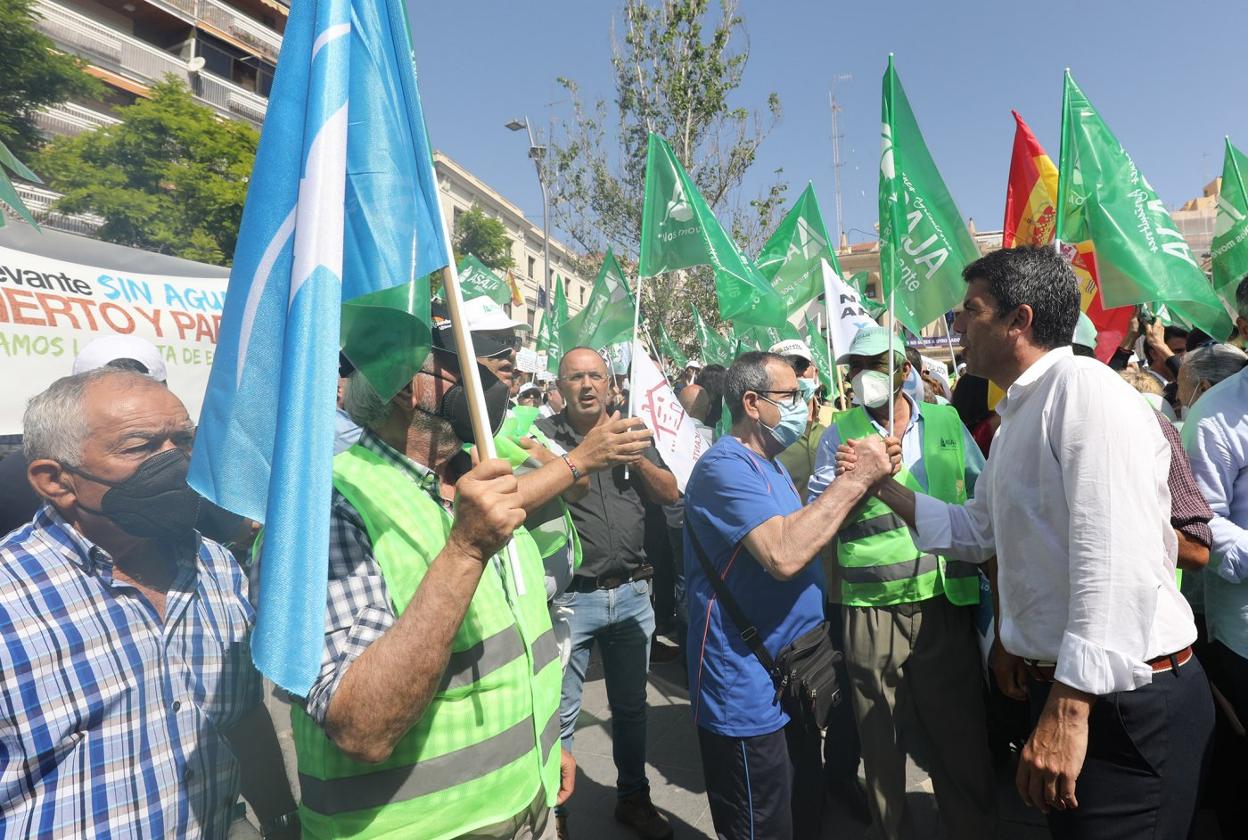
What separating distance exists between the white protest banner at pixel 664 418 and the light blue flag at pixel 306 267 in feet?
6.32

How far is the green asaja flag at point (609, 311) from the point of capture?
19.8ft

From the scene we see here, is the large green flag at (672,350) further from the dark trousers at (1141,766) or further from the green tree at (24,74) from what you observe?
the green tree at (24,74)

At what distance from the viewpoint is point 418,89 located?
1543 mm

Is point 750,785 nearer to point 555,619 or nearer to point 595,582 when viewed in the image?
point 555,619

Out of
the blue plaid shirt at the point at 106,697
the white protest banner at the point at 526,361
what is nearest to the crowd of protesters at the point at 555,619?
the blue plaid shirt at the point at 106,697

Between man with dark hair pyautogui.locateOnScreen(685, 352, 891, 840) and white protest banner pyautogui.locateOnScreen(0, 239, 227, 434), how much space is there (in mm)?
2721

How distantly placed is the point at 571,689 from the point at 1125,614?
7.65 ft

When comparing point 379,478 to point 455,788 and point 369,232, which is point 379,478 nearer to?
point 369,232

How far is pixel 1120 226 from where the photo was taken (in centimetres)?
390

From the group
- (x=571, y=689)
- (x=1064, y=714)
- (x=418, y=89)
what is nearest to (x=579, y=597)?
(x=571, y=689)

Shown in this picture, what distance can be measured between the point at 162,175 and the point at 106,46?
11098 mm

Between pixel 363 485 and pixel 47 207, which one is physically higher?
pixel 47 207

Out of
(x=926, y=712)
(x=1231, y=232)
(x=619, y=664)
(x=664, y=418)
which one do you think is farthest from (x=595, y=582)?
(x=1231, y=232)

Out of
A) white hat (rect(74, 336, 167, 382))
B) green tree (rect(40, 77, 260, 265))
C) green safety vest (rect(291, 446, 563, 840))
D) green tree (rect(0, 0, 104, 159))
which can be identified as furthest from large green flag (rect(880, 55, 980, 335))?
green tree (rect(40, 77, 260, 265))
